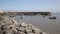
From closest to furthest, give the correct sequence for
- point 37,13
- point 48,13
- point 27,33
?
point 27,33
point 48,13
point 37,13

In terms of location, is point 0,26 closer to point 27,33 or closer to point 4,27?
point 4,27

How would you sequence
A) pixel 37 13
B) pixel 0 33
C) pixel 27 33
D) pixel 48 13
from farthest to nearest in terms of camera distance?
pixel 37 13 → pixel 48 13 → pixel 27 33 → pixel 0 33

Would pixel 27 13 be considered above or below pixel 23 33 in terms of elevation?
below

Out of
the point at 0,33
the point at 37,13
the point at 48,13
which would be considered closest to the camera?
the point at 0,33

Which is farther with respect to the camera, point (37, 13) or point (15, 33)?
point (37, 13)

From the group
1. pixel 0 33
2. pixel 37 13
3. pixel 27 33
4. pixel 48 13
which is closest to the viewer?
pixel 0 33

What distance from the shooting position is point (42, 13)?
64.7 meters

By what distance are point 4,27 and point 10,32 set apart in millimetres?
549

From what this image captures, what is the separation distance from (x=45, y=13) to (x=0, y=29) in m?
59.8

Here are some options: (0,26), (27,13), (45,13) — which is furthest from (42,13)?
(0,26)

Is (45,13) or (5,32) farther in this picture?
(45,13)

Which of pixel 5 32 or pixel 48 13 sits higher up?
pixel 5 32

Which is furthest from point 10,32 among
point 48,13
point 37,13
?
point 37,13

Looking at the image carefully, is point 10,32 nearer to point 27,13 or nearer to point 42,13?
point 42,13
